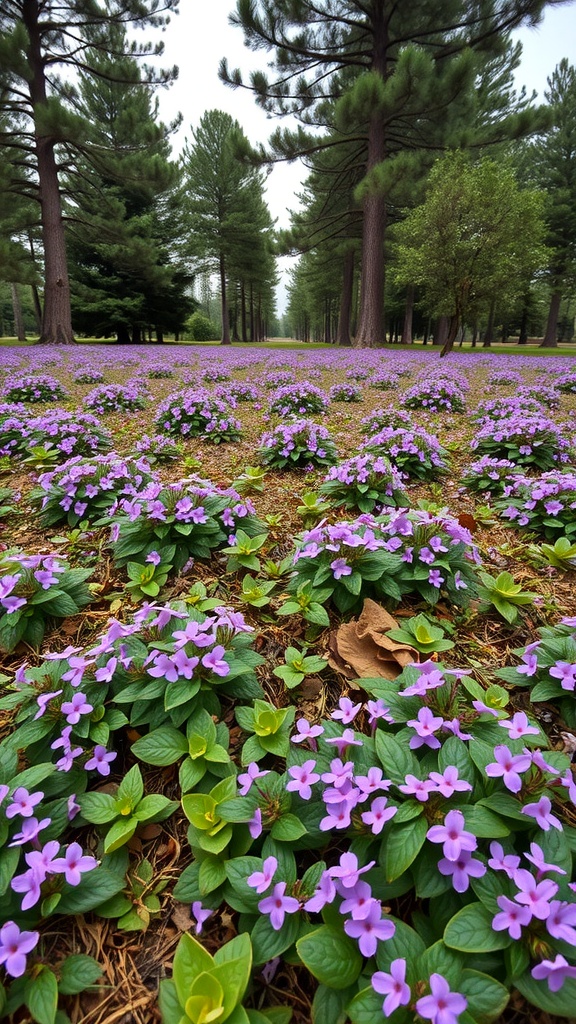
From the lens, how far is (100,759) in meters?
Result: 1.45

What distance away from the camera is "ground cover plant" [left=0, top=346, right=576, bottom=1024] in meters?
0.97

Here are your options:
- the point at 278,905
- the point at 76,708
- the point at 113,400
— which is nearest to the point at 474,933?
the point at 278,905

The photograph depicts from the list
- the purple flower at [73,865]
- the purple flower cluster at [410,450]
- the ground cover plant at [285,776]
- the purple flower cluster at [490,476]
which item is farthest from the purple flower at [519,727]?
the purple flower cluster at [410,450]

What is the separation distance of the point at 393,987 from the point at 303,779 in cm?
46

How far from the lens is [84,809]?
52.6 inches

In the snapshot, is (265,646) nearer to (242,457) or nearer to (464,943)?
(464,943)

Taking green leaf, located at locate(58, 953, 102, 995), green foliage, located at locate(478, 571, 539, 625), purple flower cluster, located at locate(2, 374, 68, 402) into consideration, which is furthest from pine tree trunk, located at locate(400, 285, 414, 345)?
green leaf, located at locate(58, 953, 102, 995)

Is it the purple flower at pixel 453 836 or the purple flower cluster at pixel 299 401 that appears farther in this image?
the purple flower cluster at pixel 299 401

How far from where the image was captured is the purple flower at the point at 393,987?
842 millimetres

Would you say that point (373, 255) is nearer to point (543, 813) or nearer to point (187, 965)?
point (543, 813)

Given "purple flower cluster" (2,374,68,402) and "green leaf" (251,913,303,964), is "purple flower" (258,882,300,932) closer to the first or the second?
"green leaf" (251,913,303,964)

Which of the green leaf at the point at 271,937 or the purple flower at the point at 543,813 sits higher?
the purple flower at the point at 543,813

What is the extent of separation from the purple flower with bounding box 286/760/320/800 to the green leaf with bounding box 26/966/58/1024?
64cm

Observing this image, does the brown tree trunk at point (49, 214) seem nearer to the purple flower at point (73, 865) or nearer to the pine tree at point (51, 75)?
the pine tree at point (51, 75)
